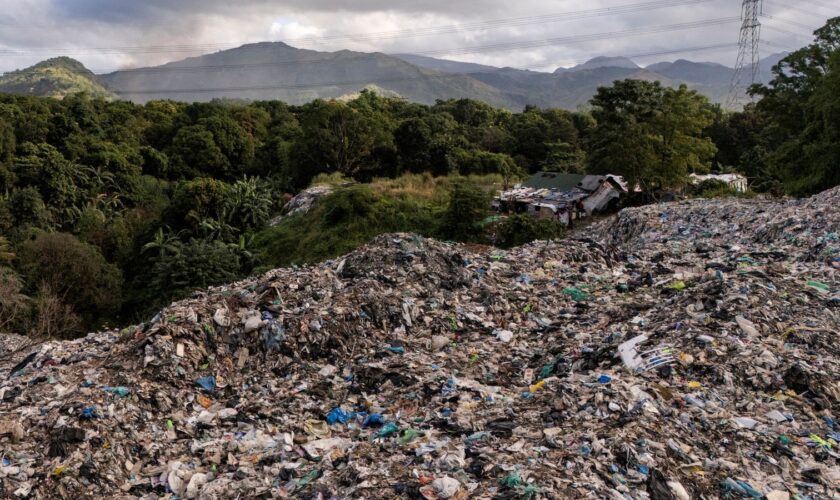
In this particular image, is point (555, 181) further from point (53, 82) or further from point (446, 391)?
point (53, 82)

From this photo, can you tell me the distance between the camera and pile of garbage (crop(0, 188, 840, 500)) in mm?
3830

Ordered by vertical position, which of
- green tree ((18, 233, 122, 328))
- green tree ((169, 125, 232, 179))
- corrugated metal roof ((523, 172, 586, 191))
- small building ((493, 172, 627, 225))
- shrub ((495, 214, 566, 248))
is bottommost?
green tree ((18, 233, 122, 328))

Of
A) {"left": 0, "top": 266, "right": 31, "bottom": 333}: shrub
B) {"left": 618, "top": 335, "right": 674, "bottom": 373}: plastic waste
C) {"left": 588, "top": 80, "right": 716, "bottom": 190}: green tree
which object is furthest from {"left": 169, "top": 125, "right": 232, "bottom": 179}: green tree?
{"left": 618, "top": 335, "right": 674, "bottom": 373}: plastic waste

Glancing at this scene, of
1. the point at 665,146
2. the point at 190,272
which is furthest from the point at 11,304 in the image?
the point at 665,146

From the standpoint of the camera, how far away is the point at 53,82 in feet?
267

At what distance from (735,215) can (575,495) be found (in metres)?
12.3

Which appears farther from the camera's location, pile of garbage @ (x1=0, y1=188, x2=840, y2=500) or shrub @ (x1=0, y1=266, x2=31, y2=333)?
shrub @ (x1=0, y1=266, x2=31, y2=333)

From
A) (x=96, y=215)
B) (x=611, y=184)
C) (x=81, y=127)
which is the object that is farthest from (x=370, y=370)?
(x=81, y=127)

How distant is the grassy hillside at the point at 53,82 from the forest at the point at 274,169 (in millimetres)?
47427

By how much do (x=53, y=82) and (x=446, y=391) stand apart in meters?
95.9

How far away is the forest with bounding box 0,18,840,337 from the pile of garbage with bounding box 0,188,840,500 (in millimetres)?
7048

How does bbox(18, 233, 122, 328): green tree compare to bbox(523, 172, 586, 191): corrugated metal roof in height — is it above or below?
below

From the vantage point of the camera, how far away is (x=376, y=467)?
3.90m

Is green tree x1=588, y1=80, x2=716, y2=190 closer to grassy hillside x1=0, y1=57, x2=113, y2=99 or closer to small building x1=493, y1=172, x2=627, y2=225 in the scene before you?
small building x1=493, y1=172, x2=627, y2=225
